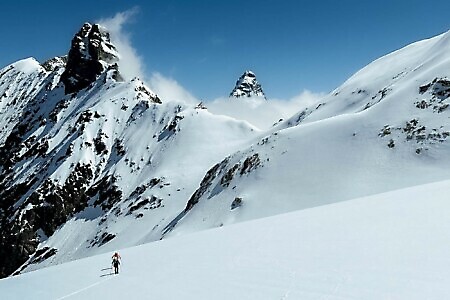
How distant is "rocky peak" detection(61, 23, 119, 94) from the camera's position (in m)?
173

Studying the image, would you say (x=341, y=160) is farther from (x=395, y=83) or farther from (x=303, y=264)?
(x=303, y=264)

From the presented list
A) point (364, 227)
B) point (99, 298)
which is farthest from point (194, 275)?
point (364, 227)

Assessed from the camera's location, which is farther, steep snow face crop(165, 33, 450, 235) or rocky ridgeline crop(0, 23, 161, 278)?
rocky ridgeline crop(0, 23, 161, 278)

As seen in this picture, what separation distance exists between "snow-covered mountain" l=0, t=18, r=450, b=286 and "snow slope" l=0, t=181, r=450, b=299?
75.5 feet

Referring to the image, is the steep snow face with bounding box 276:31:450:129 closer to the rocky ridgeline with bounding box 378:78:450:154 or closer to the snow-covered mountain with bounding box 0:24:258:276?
the rocky ridgeline with bounding box 378:78:450:154

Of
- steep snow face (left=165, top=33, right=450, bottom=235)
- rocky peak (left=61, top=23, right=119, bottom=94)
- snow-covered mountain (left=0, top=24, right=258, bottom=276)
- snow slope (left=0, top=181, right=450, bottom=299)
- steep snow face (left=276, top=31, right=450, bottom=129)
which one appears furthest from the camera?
rocky peak (left=61, top=23, right=119, bottom=94)

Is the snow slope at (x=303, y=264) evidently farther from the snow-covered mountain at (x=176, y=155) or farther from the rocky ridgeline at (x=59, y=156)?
the rocky ridgeline at (x=59, y=156)

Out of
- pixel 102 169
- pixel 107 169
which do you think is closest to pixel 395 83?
pixel 107 169

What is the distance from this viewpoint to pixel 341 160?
2002 inches

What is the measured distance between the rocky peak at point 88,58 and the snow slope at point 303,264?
162676 mm

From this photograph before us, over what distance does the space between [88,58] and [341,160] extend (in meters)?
155

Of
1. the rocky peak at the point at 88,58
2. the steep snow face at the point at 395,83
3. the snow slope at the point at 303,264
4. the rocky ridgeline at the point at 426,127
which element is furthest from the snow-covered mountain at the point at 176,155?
the snow slope at the point at 303,264

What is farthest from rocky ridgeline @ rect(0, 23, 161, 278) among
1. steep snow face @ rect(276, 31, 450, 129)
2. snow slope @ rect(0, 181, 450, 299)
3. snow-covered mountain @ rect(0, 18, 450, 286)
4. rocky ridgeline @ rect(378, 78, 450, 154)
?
snow slope @ rect(0, 181, 450, 299)

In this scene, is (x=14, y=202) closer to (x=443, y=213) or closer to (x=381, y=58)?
(x=381, y=58)
